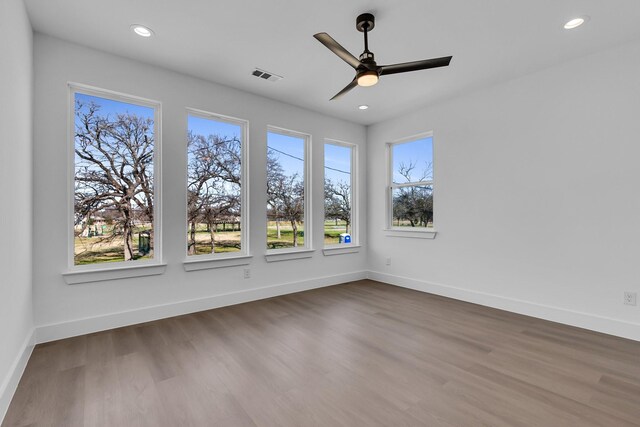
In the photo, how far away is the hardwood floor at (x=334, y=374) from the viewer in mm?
1744

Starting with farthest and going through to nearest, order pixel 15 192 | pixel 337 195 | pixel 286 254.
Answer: pixel 337 195 → pixel 286 254 → pixel 15 192

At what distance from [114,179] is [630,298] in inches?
201

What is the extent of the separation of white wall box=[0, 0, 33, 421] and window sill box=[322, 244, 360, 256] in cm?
343

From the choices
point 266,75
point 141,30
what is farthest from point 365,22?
point 141,30

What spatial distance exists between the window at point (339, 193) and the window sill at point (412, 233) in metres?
0.65

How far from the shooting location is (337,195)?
5180mm

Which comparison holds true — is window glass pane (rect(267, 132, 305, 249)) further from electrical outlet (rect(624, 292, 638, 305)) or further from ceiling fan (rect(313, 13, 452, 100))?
electrical outlet (rect(624, 292, 638, 305))

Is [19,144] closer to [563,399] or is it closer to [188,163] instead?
[188,163]

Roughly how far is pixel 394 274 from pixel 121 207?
385 centimetres

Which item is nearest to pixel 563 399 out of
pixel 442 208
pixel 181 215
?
pixel 442 208

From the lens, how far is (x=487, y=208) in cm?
382

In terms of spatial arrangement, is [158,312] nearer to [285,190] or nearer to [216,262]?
[216,262]

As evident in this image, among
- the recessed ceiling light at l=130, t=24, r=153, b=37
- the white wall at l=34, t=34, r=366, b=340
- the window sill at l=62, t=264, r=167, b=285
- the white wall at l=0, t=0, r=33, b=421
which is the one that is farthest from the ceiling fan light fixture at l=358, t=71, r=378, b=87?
the window sill at l=62, t=264, r=167, b=285

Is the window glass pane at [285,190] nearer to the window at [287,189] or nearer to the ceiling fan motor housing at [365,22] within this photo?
the window at [287,189]
